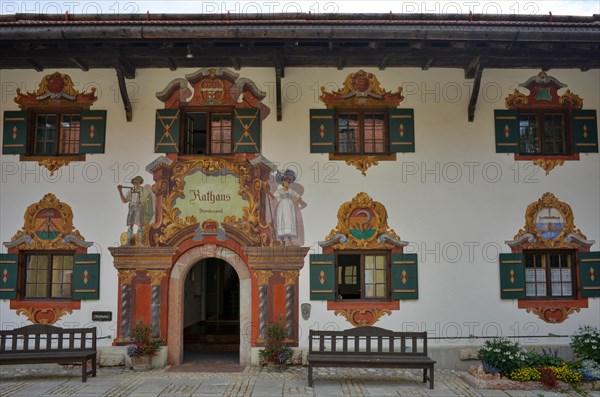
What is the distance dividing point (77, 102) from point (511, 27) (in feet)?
26.1

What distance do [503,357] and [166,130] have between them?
7160mm

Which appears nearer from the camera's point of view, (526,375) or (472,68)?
(526,375)

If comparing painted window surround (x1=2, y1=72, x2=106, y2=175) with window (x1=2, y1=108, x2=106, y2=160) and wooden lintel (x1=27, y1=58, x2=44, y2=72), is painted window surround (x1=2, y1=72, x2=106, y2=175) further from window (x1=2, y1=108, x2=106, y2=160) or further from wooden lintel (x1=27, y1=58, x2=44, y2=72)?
wooden lintel (x1=27, y1=58, x2=44, y2=72)

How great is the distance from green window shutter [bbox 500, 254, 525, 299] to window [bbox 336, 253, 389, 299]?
83.3 inches

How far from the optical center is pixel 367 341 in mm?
10430

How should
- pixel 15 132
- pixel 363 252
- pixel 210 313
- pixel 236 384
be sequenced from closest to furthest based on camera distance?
1. pixel 236 384
2. pixel 363 252
3. pixel 15 132
4. pixel 210 313

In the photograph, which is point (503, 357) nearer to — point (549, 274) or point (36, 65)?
point (549, 274)

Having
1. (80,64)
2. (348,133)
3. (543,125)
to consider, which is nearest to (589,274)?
(543,125)

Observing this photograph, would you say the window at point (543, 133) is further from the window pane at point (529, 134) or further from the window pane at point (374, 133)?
the window pane at point (374, 133)

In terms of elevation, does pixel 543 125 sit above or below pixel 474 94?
below

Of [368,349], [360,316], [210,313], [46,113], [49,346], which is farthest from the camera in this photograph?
[210,313]

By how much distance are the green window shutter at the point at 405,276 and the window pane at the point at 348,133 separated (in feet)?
7.17

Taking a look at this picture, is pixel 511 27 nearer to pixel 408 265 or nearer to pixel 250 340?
pixel 408 265

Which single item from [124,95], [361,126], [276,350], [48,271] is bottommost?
[276,350]
